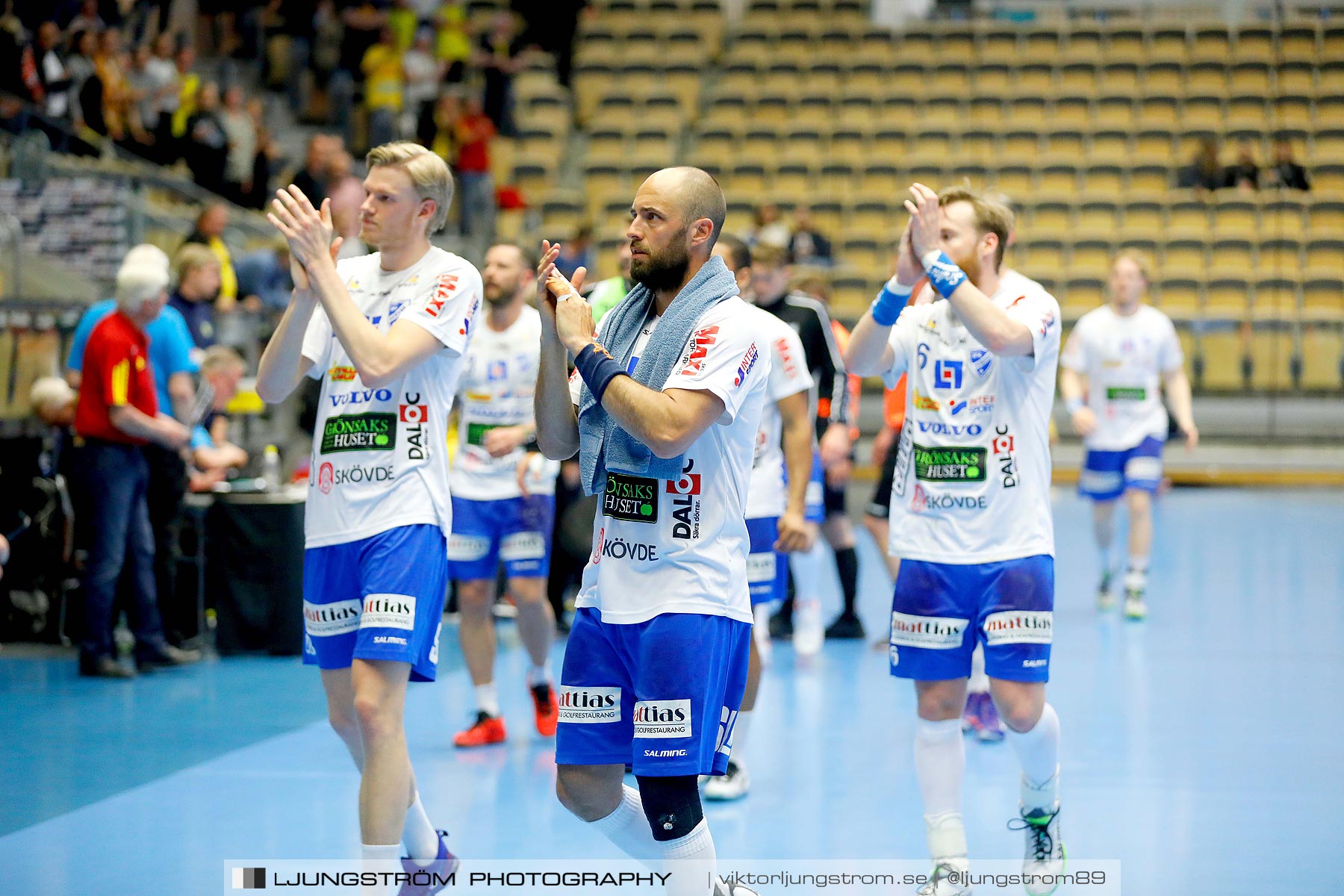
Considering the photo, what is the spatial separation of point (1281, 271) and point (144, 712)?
1359 centimetres

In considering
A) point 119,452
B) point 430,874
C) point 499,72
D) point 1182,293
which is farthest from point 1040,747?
point 499,72

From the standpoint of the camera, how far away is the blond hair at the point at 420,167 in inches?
158

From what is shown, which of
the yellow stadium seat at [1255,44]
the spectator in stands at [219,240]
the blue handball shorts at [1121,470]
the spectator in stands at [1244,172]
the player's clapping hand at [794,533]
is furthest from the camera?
the yellow stadium seat at [1255,44]

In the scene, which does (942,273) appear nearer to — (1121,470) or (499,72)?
(1121,470)

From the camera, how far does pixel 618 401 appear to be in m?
3.17

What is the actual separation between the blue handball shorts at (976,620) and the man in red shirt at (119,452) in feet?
14.9

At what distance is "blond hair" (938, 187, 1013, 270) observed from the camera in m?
4.39

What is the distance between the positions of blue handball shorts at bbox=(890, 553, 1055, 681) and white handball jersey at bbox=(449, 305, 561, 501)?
95.6 inches

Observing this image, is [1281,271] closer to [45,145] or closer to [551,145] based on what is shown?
[551,145]

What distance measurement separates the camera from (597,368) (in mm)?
3207

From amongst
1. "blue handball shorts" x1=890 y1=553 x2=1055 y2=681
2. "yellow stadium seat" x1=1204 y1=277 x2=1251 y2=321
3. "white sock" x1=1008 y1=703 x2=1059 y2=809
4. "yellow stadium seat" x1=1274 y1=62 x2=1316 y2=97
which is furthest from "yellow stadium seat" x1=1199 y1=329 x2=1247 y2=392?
"white sock" x1=1008 y1=703 x2=1059 y2=809

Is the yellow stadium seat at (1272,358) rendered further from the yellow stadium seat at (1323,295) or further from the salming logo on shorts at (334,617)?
the salming logo on shorts at (334,617)

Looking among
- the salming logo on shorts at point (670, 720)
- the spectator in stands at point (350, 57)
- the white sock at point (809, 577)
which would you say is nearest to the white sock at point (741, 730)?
the salming logo on shorts at point (670, 720)

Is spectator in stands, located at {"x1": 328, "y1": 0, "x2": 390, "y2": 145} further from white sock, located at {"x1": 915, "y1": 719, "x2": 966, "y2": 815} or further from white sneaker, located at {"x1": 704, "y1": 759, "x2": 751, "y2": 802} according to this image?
white sock, located at {"x1": 915, "y1": 719, "x2": 966, "y2": 815}
